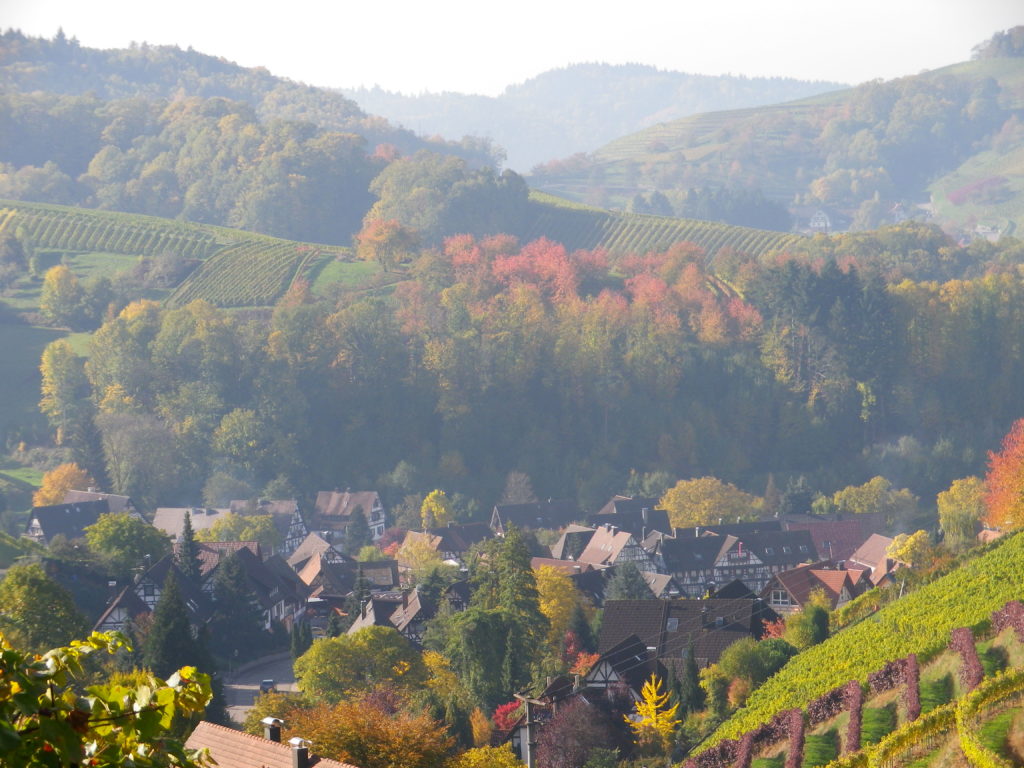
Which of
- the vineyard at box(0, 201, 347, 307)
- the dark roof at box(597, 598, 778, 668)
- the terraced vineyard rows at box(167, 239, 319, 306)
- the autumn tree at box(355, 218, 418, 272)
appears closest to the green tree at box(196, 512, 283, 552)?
the dark roof at box(597, 598, 778, 668)

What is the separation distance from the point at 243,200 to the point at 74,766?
123354mm

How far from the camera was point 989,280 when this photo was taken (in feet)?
308

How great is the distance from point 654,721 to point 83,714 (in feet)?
96.2

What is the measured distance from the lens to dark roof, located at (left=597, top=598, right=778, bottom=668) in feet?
131

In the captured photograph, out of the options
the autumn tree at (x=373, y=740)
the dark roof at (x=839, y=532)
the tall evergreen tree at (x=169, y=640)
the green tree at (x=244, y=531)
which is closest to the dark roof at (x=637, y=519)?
the dark roof at (x=839, y=532)

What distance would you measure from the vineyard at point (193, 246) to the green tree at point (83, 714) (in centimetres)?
8674

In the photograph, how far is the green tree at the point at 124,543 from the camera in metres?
49.1

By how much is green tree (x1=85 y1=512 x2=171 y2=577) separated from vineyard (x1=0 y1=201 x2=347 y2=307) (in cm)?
4219

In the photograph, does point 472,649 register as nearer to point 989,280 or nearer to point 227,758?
point 227,758

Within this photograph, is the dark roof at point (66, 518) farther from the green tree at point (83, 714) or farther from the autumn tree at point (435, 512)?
the green tree at point (83, 714)

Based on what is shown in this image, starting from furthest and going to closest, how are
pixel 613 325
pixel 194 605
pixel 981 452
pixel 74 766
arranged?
pixel 613 325 → pixel 981 452 → pixel 194 605 → pixel 74 766

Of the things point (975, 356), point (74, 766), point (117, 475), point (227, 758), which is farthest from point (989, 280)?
point (74, 766)

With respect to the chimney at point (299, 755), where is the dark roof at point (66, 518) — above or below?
below

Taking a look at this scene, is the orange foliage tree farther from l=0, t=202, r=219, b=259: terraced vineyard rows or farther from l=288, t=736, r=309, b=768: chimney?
l=0, t=202, r=219, b=259: terraced vineyard rows
